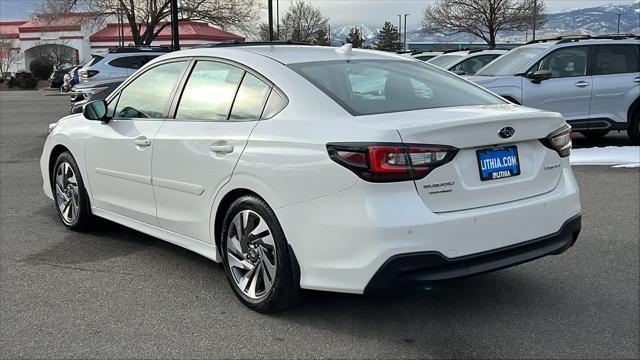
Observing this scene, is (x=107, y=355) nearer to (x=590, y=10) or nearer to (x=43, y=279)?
(x=43, y=279)

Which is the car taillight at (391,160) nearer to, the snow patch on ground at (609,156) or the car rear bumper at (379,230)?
the car rear bumper at (379,230)

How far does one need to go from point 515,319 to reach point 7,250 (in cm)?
393

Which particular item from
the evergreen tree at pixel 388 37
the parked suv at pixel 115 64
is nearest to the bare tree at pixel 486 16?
the evergreen tree at pixel 388 37

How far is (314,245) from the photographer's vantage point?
11.0 ft

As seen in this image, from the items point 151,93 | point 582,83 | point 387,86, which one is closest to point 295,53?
point 387,86

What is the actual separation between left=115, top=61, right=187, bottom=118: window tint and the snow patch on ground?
6.38 meters

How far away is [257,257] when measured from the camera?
12.5ft

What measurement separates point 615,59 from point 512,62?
5.38 ft

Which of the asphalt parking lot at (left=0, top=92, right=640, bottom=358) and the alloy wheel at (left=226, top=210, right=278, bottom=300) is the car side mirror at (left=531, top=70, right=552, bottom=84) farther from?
the alloy wheel at (left=226, top=210, right=278, bottom=300)

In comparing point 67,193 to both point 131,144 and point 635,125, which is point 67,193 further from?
point 635,125

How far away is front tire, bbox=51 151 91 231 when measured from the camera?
5.51 meters

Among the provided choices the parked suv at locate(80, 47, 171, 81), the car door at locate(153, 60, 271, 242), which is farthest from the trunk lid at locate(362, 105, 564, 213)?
the parked suv at locate(80, 47, 171, 81)

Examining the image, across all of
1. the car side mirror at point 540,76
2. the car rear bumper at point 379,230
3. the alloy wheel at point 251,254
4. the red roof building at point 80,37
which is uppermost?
the red roof building at point 80,37

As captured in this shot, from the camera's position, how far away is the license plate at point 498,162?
3.38 meters
